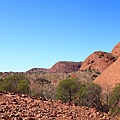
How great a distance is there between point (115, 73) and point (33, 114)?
33819 mm

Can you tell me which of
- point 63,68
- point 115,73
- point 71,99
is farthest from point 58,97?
point 63,68

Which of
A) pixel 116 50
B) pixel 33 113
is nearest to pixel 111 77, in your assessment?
pixel 33 113

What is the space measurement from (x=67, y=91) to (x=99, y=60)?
50.3m

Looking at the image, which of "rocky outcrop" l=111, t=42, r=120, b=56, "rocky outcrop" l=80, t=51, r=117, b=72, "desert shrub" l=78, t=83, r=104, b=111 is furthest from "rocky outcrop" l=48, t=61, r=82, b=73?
"desert shrub" l=78, t=83, r=104, b=111

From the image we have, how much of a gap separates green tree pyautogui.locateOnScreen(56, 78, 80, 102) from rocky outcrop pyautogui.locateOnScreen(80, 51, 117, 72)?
46.6 metres

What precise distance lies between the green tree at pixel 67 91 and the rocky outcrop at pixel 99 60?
46614 mm

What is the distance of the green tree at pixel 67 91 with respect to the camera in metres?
24.8

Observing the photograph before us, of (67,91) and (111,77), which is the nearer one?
(67,91)

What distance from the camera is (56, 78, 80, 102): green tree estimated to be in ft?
81.3

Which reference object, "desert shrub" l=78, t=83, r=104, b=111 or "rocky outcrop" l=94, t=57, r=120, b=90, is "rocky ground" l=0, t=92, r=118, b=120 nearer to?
"desert shrub" l=78, t=83, r=104, b=111

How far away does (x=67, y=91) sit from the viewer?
83.6 ft

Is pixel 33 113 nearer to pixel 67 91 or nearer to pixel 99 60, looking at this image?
pixel 67 91

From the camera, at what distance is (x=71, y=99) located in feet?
81.5

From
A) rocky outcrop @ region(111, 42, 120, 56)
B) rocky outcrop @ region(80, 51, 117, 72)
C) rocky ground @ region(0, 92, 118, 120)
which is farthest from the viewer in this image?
rocky outcrop @ region(111, 42, 120, 56)
